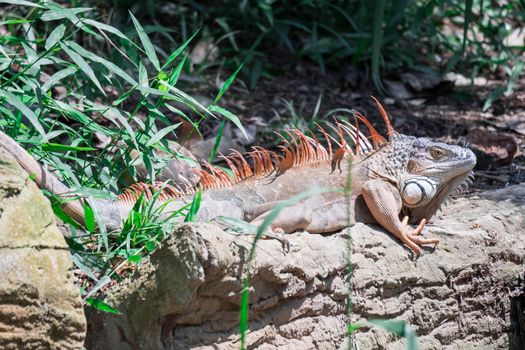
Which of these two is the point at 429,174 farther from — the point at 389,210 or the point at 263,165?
the point at 263,165

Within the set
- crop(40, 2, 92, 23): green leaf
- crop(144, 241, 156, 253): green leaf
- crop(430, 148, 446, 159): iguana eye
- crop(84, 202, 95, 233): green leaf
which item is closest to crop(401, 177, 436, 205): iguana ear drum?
crop(430, 148, 446, 159): iguana eye

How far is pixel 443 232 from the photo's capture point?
20.2 ft

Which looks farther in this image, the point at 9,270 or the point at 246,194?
the point at 246,194

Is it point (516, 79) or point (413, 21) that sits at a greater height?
point (413, 21)

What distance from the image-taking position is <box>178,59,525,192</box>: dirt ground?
8.73m

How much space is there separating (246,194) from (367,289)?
0.97m

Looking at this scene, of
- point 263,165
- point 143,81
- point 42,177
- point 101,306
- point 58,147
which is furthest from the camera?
point 263,165

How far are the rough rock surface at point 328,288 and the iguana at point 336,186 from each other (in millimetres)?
201

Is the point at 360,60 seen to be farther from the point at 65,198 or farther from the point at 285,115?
the point at 65,198

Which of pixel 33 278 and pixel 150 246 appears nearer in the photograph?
pixel 33 278

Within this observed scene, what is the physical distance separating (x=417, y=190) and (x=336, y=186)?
1.85 ft

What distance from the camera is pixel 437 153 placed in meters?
6.33

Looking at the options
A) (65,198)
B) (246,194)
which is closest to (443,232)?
(246,194)

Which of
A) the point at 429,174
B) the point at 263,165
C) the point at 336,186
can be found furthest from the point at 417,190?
the point at 263,165
